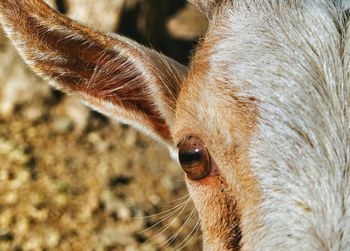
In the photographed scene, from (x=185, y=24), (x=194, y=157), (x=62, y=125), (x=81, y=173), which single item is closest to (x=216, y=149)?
(x=194, y=157)

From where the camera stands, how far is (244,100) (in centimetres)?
414

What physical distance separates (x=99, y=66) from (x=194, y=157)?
116 cm

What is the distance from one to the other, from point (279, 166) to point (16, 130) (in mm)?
5950

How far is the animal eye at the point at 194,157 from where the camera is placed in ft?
14.5

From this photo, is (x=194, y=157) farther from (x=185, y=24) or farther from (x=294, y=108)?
(x=185, y=24)

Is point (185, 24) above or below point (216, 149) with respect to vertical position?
below

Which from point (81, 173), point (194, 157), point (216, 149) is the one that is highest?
point (216, 149)

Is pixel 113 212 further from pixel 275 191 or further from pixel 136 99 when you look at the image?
pixel 275 191

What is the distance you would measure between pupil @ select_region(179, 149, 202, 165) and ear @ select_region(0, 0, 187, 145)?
2.01 feet

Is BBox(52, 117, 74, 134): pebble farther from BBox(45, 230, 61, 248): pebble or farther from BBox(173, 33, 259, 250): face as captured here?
BBox(173, 33, 259, 250): face

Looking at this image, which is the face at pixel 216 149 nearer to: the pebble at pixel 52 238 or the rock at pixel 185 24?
the pebble at pixel 52 238

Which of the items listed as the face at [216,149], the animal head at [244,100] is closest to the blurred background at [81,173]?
the animal head at [244,100]

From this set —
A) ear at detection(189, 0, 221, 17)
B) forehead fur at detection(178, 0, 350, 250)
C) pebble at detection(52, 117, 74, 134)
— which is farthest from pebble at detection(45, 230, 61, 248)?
forehead fur at detection(178, 0, 350, 250)

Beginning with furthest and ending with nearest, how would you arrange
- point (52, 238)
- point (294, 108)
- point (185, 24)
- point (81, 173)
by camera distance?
point (185, 24) → point (81, 173) → point (52, 238) → point (294, 108)
